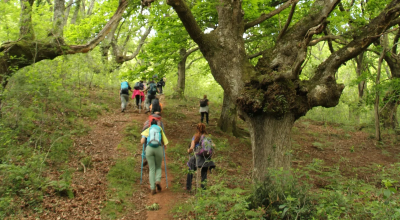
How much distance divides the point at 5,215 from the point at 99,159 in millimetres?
3777

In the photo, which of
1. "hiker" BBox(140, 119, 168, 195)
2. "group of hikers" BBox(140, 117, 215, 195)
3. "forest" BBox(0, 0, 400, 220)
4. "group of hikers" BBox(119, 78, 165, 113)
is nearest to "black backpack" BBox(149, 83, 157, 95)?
"group of hikers" BBox(119, 78, 165, 113)

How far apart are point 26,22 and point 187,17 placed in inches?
172

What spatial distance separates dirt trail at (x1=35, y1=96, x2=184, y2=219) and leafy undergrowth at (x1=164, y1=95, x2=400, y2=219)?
60 cm

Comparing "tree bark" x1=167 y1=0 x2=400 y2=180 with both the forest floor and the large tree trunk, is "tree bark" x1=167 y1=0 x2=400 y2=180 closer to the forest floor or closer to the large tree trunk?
the large tree trunk

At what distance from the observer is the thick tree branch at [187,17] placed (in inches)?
264

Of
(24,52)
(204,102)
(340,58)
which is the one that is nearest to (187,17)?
(340,58)

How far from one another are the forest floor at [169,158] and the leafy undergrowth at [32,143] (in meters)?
0.25

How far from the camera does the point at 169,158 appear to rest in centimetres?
984

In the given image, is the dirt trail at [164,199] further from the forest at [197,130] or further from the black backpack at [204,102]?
the black backpack at [204,102]

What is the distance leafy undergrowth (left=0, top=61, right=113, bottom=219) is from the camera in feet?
18.1

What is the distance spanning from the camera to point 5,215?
15.6ft

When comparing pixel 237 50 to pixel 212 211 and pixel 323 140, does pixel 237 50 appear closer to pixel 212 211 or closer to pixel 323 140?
pixel 212 211

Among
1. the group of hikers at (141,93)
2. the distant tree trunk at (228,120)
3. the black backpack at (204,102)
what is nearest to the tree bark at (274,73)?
the group of hikers at (141,93)

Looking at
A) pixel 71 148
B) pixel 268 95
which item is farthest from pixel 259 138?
pixel 71 148
